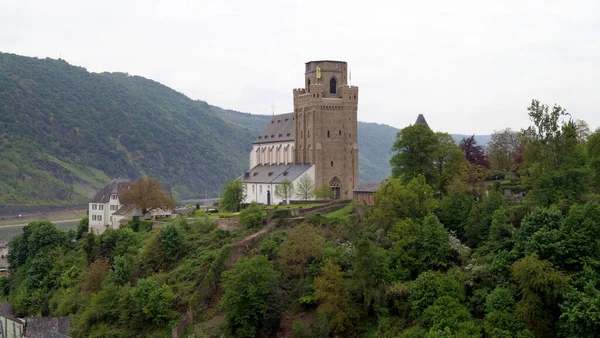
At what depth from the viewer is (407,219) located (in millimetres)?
47281

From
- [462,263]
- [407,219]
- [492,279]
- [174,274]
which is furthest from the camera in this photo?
[174,274]

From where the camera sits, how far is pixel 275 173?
7969 cm

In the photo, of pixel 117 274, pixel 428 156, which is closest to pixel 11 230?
pixel 117 274

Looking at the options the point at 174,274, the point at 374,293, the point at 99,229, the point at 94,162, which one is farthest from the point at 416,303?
the point at 94,162

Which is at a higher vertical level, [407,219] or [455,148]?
[455,148]

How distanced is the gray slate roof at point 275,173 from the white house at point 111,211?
32.2ft

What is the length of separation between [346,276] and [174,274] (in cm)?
1609

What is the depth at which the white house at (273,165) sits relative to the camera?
7619 cm

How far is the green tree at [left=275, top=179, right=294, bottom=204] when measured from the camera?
73.0 metres

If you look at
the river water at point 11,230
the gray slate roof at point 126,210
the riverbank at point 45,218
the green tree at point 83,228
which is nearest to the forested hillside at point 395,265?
the gray slate roof at point 126,210

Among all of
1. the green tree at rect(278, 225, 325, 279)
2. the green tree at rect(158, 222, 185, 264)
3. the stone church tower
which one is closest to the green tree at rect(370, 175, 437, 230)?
the green tree at rect(278, 225, 325, 279)

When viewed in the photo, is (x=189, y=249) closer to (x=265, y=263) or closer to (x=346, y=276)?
(x=265, y=263)

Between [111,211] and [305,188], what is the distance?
66.3ft

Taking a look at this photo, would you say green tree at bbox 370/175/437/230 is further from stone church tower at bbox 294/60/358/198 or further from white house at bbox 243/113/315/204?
stone church tower at bbox 294/60/358/198
